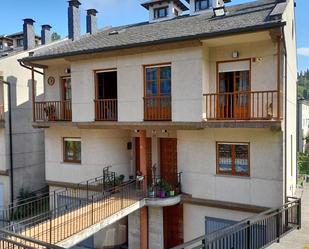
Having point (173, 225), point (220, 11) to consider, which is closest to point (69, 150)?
point (173, 225)

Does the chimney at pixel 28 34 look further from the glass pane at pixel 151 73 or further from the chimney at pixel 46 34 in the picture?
the glass pane at pixel 151 73

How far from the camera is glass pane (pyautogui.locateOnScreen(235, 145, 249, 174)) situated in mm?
11312

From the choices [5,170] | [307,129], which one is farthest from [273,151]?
[307,129]

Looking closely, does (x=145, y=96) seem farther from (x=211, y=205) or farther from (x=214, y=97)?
(x=211, y=205)

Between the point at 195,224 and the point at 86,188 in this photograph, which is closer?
the point at 195,224

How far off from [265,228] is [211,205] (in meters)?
2.74

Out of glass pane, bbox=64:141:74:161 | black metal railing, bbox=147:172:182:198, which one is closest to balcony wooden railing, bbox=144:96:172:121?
black metal railing, bbox=147:172:182:198

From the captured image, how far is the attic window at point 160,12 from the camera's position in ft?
57.0

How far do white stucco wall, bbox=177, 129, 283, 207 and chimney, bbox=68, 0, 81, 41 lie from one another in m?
10.4

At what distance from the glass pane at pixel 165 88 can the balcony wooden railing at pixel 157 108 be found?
0.25 metres

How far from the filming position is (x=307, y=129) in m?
36.4

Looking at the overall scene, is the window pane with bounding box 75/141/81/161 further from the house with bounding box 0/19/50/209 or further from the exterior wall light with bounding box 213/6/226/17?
the exterior wall light with bounding box 213/6/226/17

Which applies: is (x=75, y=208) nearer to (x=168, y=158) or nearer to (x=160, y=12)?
(x=168, y=158)

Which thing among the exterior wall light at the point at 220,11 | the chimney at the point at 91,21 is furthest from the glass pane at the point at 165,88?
the chimney at the point at 91,21
